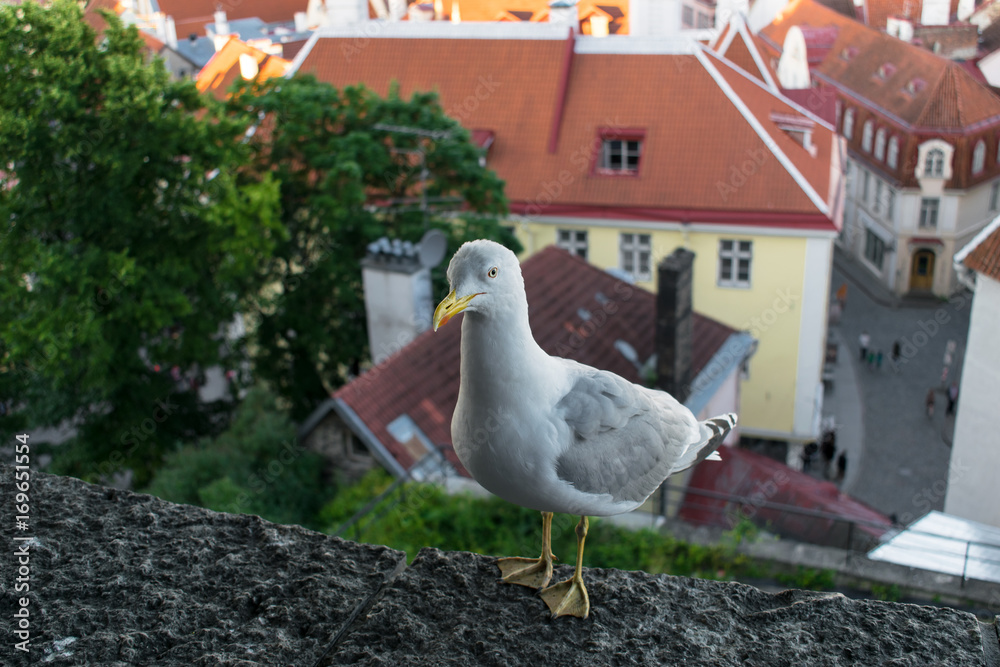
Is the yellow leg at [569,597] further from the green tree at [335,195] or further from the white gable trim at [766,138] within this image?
the white gable trim at [766,138]

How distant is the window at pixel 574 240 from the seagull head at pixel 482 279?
945 inches

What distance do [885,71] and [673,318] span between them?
115 ft

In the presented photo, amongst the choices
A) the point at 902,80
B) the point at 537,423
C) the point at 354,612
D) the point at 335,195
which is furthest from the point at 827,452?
the point at 354,612

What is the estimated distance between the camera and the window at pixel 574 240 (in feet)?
88.7

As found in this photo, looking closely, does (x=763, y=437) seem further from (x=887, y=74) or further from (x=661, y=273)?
(x=887, y=74)

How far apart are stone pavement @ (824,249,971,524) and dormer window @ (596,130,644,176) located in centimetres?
1105

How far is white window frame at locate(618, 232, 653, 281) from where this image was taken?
26.6 m

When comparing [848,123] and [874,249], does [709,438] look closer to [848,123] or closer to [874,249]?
[874,249]

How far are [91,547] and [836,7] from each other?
6399 centimetres

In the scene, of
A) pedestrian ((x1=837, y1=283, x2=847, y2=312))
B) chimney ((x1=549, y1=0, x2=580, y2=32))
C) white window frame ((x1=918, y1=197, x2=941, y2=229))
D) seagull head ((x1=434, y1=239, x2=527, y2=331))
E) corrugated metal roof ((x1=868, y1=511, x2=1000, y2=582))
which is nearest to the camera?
seagull head ((x1=434, y1=239, x2=527, y2=331))

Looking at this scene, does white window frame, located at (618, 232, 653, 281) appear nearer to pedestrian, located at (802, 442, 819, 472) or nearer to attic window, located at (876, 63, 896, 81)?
pedestrian, located at (802, 442, 819, 472)

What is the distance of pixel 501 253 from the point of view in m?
3.14

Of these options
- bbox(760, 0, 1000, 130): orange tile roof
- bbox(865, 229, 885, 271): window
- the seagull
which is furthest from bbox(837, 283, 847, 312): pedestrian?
the seagull

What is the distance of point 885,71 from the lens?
46219 millimetres
